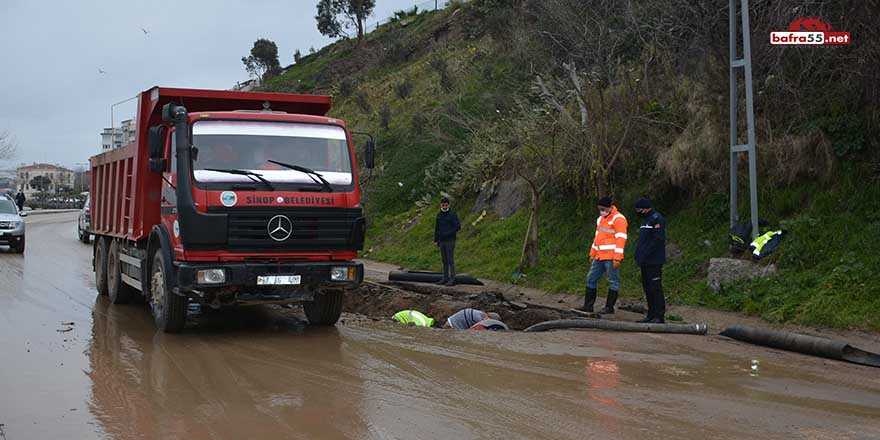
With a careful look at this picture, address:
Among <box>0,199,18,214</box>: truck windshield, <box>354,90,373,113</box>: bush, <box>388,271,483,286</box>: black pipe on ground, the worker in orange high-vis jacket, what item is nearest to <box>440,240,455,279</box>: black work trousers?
<box>388,271,483,286</box>: black pipe on ground

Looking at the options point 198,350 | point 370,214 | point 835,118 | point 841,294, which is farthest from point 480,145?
point 198,350

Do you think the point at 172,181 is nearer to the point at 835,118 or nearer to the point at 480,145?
the point at 835,118

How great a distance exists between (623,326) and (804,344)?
225 centimetres

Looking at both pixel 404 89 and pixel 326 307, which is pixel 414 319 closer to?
pixel 326 307

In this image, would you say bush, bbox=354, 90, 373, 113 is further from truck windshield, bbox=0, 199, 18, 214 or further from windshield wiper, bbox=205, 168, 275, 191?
windshield wiper, bbox=205, 168, 275, 191

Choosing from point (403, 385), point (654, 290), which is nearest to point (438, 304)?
point (654, 290)

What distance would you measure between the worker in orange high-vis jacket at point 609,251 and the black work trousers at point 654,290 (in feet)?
2.47

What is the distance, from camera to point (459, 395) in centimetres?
711

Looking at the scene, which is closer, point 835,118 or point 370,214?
point 835,118

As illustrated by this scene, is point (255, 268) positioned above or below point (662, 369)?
above

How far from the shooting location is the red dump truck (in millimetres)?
9727

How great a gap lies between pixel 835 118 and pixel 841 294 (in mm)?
3836

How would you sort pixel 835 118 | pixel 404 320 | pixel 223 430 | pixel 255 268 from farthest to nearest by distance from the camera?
pixel 835 118 < pixel 404 320 < pixel 255 268 < pixel 223 430

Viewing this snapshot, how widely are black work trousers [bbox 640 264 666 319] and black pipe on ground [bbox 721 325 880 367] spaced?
1.08m
